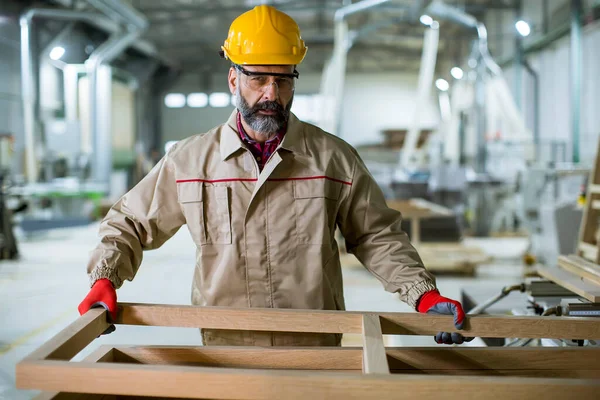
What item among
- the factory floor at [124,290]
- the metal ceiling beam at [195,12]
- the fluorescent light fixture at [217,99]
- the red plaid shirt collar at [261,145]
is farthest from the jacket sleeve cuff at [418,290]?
the fluorescent light fixture at [217,99]

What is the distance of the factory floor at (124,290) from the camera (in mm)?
4156

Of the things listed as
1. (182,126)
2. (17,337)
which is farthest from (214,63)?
(17,337)

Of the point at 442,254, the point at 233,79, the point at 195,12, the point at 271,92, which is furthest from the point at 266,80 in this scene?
the point at 195,12

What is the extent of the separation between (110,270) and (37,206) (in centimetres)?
1181

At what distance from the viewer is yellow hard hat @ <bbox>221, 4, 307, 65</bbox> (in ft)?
6.93

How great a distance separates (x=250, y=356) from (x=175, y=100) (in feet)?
73.1

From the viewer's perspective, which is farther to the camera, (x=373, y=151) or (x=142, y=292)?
(x=373, y=151)

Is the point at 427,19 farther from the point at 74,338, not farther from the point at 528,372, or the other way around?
the point at 74,338

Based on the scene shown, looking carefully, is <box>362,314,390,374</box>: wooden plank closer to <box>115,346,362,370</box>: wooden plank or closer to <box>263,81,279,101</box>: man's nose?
<box>115,346,362,370</box>: wooden plank

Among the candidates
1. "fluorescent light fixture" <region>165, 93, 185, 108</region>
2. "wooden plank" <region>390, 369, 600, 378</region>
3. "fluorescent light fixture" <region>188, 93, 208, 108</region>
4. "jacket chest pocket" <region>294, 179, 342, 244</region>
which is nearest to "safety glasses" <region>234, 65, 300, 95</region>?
"jacket chest pocket" <region>294, 179, 342, 244</region>

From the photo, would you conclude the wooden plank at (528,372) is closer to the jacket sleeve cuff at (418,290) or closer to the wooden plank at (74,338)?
the jacket sleeve cuff at (418,290)

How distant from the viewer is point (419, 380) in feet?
4.06

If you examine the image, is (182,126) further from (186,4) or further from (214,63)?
(186,4)

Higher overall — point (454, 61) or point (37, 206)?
point (454, 61)
